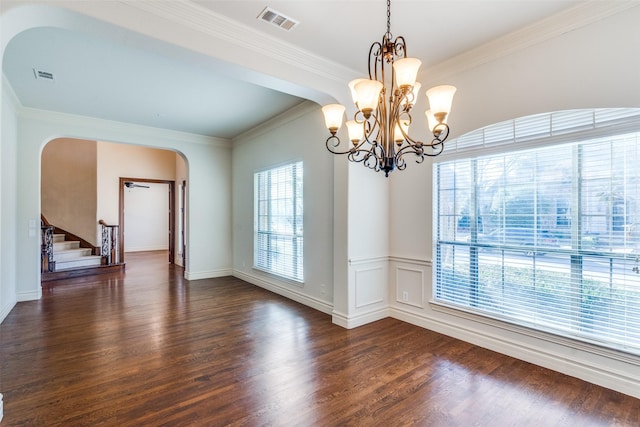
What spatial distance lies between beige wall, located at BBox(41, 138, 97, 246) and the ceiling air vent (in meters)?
7.83

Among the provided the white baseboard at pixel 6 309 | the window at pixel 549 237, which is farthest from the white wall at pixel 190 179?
the window at pixel 549 237

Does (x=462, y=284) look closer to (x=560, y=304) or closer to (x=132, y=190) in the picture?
(x=560, y=304)

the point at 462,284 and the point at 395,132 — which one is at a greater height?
the point at 395,132

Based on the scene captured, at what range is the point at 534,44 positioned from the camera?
9.59 feet

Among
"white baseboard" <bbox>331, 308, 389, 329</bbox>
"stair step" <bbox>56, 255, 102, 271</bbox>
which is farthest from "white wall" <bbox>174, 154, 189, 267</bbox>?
"white baseboard" <bbox>331, 308, 389, 329</bbox>

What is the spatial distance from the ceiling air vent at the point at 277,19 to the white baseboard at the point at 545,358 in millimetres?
3541

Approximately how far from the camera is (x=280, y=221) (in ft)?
18.4

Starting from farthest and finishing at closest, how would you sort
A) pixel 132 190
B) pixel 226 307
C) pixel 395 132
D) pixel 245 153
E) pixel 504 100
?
1. pixel 132 190
2. pixel 245 153
3. pixel 226 307
4. pixel 504 100
5. pixel 395 132

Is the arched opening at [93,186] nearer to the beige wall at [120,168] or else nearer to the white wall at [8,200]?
the beige wall at [120,168]

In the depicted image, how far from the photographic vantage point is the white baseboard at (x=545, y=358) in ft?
8.22

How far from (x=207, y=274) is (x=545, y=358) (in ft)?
19.9

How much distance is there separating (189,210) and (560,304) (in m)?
6.41

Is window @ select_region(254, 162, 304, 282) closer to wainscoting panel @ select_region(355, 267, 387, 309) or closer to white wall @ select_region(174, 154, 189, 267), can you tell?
wainscoting panel @ select_region(355, 267, 387, 309)

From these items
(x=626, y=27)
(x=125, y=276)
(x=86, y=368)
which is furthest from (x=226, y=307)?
(x=626, y=27)
